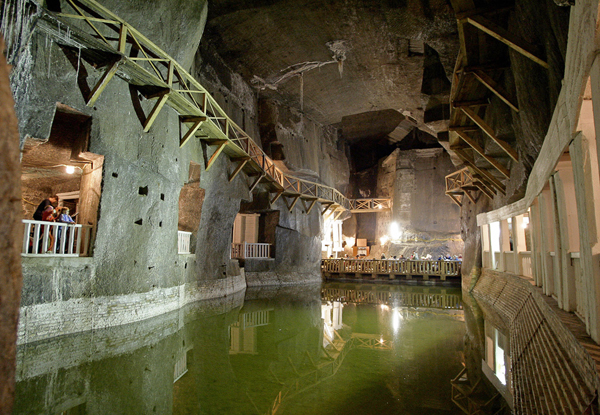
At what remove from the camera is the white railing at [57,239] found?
6699mm

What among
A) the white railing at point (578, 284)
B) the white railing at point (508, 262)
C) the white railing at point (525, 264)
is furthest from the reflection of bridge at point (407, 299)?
the white railing at point (578, 284)

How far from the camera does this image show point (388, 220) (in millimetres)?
27656

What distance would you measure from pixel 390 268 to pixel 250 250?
813cm

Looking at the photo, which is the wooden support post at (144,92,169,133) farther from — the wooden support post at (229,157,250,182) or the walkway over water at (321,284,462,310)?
the walkway over water at (321,284,462,310)

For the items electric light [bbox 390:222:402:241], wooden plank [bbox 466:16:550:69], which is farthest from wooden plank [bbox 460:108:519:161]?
electric light [bbox 390:222:402:241]

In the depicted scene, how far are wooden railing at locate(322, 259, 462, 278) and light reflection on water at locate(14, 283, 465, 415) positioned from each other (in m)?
10.5

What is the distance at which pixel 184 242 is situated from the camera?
12.0 metres

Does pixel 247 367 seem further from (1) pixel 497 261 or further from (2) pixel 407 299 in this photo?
(1) pixel 497 261

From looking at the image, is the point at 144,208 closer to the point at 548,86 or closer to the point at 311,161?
the point at 548,86

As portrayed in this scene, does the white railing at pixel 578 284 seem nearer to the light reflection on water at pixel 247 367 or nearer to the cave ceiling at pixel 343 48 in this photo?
the light reflection on water at pixel 247 367

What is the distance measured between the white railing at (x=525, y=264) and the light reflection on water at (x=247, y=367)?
82.6 inches

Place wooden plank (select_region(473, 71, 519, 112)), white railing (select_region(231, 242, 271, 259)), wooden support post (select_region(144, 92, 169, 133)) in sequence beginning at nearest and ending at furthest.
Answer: wooden plank (select_region(473, 71, 519, 112))
wooden support post (select_region(144, 92, 169, 133))
white railing (select_region(231, 242, 271, 259))

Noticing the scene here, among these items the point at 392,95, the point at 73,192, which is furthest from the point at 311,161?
the point at 73,192

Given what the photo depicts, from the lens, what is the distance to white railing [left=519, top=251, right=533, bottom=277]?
9672 millimetres
